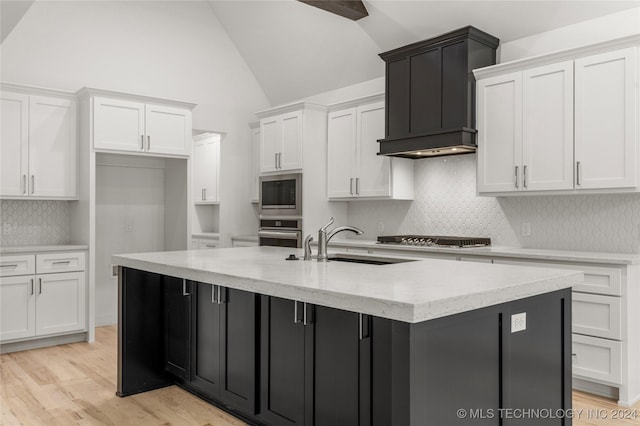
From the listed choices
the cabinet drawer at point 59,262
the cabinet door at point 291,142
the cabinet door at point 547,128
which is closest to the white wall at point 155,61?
the cabinet door at point 291,142

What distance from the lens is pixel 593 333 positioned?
354 cm

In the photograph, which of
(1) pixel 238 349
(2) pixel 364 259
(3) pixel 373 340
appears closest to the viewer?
(3) pixel 373 340

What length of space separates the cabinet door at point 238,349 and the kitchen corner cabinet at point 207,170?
157 inches

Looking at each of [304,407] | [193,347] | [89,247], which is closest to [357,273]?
[304,407]

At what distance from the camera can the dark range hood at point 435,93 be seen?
4383mm

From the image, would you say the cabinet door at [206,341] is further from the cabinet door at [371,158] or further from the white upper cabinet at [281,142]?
the white upper cabinet at [281,142]

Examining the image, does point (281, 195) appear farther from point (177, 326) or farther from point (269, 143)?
point (177, 326)

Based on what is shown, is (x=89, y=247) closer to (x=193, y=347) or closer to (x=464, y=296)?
(x=193, y=347)

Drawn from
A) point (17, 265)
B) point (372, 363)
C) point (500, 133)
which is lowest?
point (372, 363)

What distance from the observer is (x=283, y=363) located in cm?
262

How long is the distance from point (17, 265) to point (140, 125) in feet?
5.83

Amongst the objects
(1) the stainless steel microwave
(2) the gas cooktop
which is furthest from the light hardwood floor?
(1) the stainless steel microwave

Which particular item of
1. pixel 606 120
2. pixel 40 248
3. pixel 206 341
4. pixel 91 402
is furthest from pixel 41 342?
pixel 606 120

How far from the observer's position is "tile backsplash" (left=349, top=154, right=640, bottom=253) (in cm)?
397
